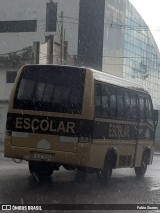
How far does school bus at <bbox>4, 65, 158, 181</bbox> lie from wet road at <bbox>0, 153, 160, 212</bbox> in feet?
1.61

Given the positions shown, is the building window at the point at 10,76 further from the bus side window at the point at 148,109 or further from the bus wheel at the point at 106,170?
the bus wheel at the point at 106,170

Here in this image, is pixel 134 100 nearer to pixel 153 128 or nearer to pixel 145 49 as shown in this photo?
pixel 153 128

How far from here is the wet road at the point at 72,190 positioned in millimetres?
9211

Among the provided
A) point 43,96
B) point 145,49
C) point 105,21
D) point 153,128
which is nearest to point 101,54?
point 105,21

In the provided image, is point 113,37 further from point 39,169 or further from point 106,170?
point 106,170

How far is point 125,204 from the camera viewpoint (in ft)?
30.1

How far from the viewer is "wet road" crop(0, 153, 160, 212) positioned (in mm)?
Result: 9211

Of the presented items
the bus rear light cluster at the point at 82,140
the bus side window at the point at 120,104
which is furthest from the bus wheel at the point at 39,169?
the bus side window at the point at 120,104

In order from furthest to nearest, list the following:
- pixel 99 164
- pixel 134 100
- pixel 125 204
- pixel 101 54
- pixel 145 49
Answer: pixel 145 49, pixel 101 54, pixel 134 100, pixel 99 164, pixel 125 204

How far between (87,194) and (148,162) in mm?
5990

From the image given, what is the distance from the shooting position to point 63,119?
435 inches

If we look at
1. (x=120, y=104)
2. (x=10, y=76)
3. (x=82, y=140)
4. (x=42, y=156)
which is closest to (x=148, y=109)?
(x=120, y=104)

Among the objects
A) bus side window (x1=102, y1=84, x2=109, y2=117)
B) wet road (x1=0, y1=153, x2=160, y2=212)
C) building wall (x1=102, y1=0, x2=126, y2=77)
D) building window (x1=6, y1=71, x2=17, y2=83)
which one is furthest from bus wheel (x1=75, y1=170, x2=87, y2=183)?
building wall (x1=102, y1=0, x2=126, y2=77)

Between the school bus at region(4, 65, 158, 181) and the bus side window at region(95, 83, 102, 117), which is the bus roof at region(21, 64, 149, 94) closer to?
the school bus at region(4, 65, 158, 181)
